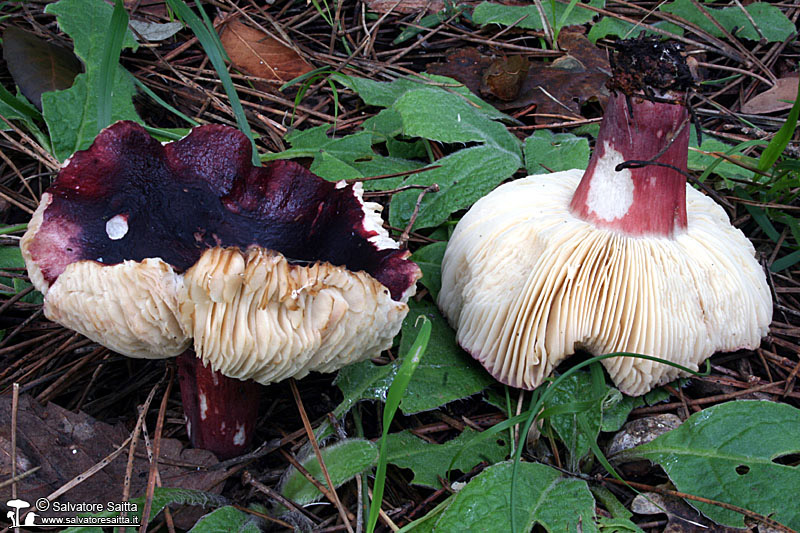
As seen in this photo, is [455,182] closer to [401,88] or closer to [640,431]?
[401,88]

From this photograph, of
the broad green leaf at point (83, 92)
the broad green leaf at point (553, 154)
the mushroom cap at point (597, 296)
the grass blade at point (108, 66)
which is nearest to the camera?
the mushroom cap at point (597, 296)

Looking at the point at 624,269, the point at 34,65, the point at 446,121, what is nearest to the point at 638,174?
the point at 624,269

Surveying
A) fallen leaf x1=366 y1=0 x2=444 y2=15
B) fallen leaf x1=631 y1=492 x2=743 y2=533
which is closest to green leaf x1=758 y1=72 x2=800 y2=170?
fallen leaf x1=631 y1=492 x2=743 y2=533

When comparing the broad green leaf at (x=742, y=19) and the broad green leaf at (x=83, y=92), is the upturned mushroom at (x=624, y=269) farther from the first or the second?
the broad green leaf at (x=742, y=19)

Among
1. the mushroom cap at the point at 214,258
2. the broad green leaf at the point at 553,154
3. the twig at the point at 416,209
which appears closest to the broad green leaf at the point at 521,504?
the mushroom cap at the point at 214,258

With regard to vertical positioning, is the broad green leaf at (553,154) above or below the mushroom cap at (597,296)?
above

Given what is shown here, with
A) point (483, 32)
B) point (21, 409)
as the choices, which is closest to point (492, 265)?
point (21, 409)

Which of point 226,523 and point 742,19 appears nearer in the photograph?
point 226,523

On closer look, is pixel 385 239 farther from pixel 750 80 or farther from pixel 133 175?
pixel 750 80
